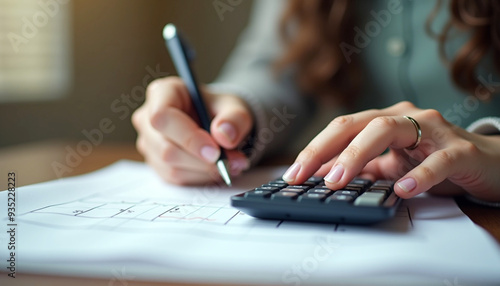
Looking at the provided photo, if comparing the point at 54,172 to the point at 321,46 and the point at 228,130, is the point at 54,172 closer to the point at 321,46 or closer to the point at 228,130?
the point at 228,130

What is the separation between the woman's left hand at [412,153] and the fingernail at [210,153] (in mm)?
116

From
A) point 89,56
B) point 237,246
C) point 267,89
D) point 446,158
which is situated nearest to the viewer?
point 237,246

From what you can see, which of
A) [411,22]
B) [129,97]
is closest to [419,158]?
[411,22]

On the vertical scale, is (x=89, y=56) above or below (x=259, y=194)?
above

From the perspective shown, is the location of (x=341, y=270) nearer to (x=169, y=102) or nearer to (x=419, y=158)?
(x=419, y=158)

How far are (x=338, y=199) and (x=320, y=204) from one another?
1cm

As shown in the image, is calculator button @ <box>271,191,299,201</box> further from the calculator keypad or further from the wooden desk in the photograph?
the wooden desk

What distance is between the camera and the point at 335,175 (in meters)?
0.37

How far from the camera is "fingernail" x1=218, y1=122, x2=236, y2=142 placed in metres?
0.51

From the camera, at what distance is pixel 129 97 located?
209 centimetres

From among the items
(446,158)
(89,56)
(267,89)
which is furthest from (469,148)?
(89,56)

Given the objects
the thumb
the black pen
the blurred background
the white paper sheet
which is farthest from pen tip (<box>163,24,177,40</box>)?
the blurred background

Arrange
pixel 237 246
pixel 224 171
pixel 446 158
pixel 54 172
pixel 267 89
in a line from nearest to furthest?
1. pixel 237 246
2. pixel 446 158
3. pixel 224 171
4. pixel 54 172
5. pixel 267 89

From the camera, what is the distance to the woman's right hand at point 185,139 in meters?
0.51
